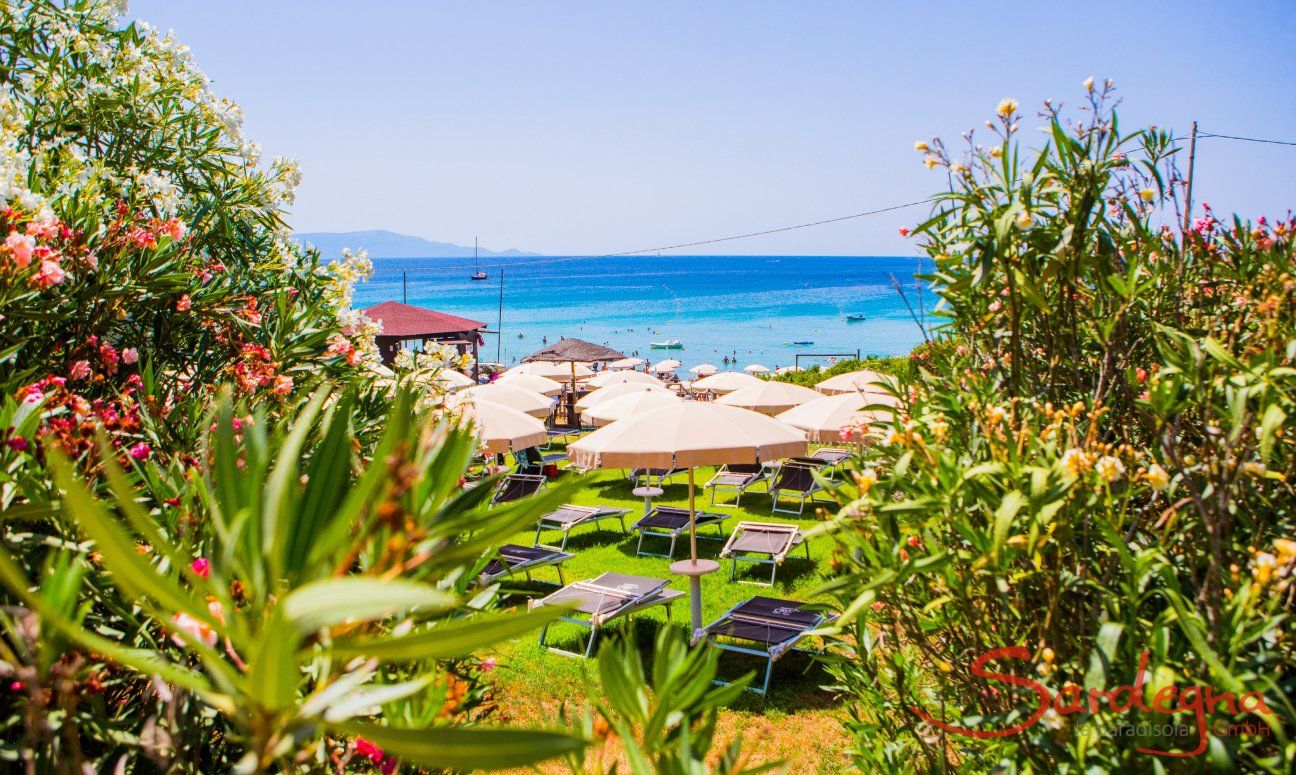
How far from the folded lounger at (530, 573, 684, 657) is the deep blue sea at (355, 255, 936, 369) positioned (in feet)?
76.5

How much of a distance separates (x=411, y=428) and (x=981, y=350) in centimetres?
242

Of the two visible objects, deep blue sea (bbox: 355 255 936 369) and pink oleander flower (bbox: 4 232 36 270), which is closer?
pink oleander flower (bbox: 4 232 36 270)

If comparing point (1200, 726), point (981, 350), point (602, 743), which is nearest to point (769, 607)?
point (981, 350)

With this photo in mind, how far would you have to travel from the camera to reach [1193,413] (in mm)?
2381

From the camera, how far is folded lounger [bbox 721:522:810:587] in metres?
9.23

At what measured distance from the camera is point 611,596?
25.0 feet

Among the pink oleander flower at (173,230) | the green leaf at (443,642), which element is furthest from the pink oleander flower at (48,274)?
the green leaf at (443,642)

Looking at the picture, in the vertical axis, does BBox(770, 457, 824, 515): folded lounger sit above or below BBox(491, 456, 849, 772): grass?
above

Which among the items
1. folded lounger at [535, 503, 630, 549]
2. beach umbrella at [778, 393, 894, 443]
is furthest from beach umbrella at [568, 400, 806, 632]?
beach umbrella at [778, 393, 894, 443]

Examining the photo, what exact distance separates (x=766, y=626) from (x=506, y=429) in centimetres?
533

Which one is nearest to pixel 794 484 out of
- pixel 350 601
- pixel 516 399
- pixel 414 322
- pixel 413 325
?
pixel 516 399

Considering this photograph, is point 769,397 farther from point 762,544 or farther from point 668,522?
point 762,544

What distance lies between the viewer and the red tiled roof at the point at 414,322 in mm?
24984

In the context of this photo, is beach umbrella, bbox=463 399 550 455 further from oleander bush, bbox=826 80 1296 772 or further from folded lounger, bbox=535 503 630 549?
oleander bush, bbox=826 80 1296 772
